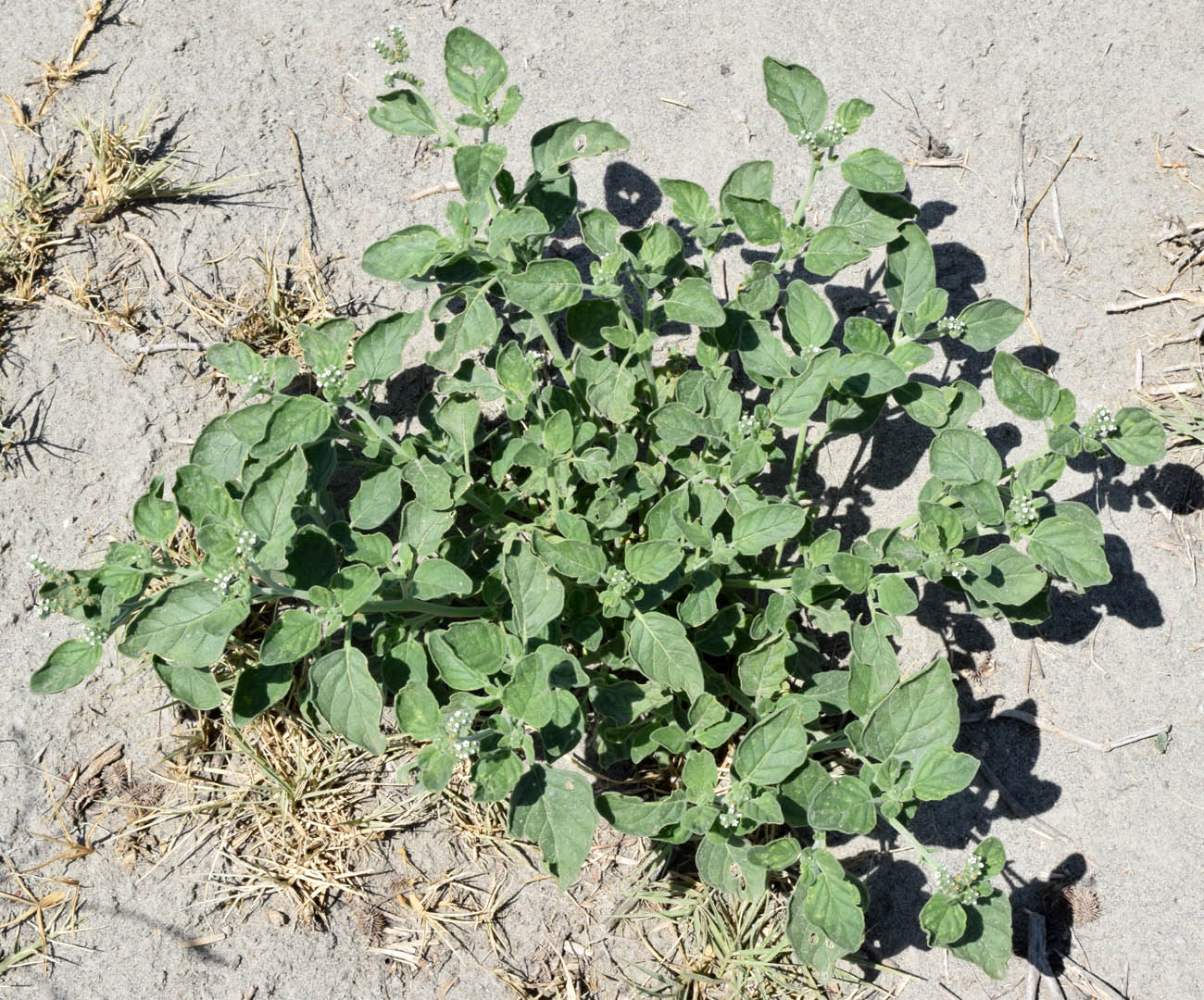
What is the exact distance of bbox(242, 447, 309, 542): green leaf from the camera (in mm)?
2426

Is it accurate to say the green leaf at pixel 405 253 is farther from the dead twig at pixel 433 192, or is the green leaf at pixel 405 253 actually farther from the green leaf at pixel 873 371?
the green leaf at pixel 873 371

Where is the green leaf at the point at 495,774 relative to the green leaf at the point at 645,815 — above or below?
above

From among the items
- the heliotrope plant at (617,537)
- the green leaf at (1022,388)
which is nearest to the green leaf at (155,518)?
the heliotrope plant at (617,537)

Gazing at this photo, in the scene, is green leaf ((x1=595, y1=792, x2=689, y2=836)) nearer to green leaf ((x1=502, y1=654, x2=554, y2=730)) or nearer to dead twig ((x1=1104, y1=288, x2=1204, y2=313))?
green leaf ((x1=502, y1=654, x2=554, y2=730))

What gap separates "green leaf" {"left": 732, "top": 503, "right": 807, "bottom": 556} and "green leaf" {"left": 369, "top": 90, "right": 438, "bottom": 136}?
4.57 feet

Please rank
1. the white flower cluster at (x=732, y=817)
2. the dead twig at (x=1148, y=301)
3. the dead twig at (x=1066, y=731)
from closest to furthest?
1. the white flower cluster at (x=732, y=817)
2. the dead twig at (x=1066, y=731)
3. the dead twig at (x=1148, y=301)

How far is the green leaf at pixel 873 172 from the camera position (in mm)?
2816

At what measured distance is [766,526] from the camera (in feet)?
8.93

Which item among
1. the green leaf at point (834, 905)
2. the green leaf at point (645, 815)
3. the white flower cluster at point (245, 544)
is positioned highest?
the white flower cluster at point (245, 544)

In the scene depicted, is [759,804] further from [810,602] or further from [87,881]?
[87,881]

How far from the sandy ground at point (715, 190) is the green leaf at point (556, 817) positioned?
971mm

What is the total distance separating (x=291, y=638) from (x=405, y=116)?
1488 millimetres

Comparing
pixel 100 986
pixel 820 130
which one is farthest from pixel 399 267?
pixel 100 986

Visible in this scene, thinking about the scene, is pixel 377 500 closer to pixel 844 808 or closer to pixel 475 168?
pixel 475 168
